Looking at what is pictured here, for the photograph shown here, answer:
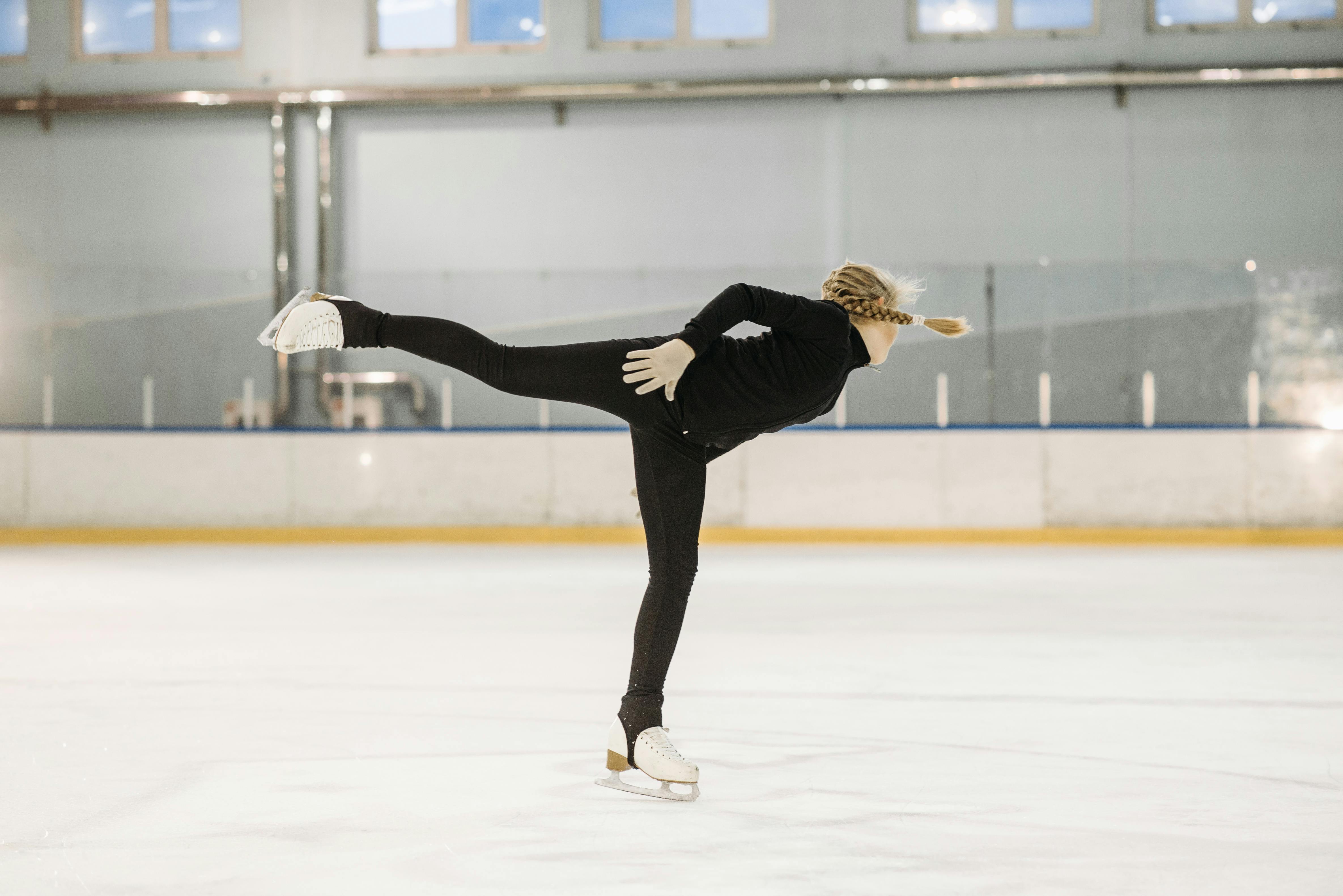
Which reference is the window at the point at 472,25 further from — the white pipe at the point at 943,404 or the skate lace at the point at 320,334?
the skate lace at the point at 320,334

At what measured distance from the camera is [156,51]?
12.0m

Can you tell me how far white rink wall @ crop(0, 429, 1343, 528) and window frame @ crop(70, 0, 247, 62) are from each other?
4302mm

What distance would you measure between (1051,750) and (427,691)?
5.88 ft

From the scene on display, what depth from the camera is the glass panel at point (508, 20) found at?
11.8 meters

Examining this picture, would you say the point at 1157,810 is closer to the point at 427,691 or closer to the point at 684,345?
the point at 684,345

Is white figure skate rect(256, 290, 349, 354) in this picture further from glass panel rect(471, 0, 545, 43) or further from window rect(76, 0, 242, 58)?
window rect(76, 0, 242, 58)

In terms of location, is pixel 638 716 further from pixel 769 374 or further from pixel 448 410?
pixel 448 410

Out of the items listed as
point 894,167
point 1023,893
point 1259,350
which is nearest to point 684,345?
point 1023,893

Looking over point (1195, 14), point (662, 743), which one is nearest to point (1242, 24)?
point (1195, 14)

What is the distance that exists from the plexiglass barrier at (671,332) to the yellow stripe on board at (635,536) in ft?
2.67

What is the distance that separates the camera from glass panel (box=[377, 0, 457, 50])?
11.8m

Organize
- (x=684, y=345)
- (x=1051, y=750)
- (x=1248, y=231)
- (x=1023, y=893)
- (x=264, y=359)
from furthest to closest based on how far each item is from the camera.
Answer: (x=1248, y=231), (x=264, y=359), (x=1051, y=750), (x=684, y=345), (x=1023, y=893)

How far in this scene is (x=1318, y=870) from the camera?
81.5 inches

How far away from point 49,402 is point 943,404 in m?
6.97
